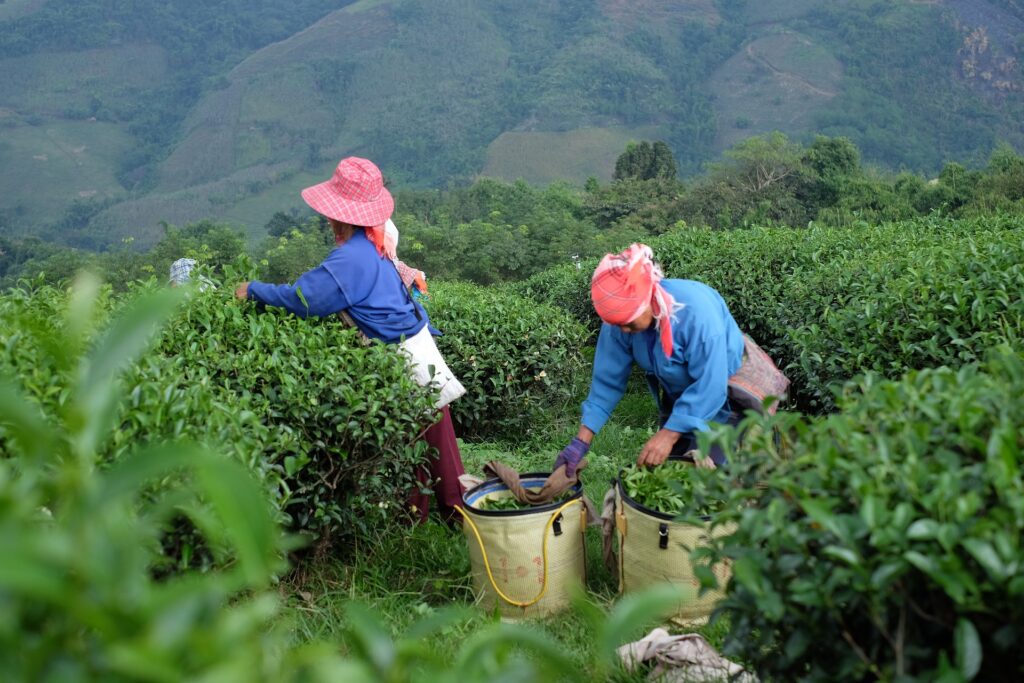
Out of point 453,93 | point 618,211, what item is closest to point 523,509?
point 618,211

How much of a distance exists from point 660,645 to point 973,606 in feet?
4.87

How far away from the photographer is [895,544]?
1585 millimetres

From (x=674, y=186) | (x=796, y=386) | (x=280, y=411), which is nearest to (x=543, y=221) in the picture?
(x=674, y=186)

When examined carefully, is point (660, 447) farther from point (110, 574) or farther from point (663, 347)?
point (110, 574)

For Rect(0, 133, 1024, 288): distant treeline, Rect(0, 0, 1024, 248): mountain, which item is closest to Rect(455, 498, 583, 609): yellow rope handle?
Rect(0, 133, 1024, 288): distant treeline

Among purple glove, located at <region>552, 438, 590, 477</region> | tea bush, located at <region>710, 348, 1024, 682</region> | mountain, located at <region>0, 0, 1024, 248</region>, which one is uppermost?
tea bush, located at <region>710, 348, 1024, 682</region>

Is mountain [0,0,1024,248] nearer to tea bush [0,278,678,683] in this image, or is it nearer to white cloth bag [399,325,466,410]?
white cloth bag [399,325,466,410]

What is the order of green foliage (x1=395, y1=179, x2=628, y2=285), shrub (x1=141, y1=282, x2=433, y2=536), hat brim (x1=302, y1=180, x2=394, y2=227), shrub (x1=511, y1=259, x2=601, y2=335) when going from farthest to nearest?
green foliage (x1=395, y1=179, x2=628, y2=285) → shrub (x1=511, y1=259, x2=601, y2=335) → hat brim (x1=302, y1=180, x2=394, y2=227) → shrub (x1=141, y1=282, x2=433, y2=536)

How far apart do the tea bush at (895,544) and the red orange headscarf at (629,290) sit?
4.90 ft

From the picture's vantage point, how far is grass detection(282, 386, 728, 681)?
3.17 metres

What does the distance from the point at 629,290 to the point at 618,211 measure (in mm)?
22571

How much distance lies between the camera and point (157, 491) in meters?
1.98

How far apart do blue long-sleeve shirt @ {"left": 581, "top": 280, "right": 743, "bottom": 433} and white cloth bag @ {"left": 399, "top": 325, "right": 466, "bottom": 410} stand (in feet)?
2.20

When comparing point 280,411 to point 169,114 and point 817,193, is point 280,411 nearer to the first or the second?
point 817,193
